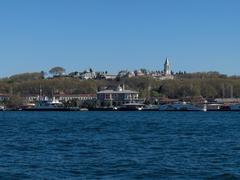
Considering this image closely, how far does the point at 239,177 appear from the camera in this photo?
22.1 metres

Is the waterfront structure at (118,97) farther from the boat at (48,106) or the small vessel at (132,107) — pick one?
the small vessel at (132,107)

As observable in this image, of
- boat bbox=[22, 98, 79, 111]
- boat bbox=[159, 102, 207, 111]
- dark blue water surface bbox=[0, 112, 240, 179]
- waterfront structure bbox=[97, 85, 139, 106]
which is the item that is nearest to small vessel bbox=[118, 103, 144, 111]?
boat bbox=[159, 102, 207, 111]

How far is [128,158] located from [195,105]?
13297 centimetres

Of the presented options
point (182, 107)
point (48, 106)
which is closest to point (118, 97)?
point (48, 106)

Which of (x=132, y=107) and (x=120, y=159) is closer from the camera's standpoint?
(x=120, y=159)

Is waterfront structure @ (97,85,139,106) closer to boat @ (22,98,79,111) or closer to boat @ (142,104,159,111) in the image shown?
boat @ (22,98,79,111)

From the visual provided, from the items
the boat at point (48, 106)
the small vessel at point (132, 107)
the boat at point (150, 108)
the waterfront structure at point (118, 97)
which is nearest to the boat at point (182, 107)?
the boat at point (150, 108)

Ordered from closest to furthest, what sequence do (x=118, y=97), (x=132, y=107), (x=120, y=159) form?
(x=120, y=159), (x=132, y=107), (x=118, y=97)

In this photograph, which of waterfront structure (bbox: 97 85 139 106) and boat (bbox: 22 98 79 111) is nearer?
boat (bbox: 22 98 79 111)

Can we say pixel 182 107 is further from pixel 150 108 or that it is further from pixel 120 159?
pixel 120 159

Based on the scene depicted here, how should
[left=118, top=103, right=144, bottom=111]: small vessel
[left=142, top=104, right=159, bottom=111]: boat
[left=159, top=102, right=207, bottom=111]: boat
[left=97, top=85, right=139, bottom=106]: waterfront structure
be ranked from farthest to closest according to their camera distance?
[left=97, top=85, right=139, bottom=106]: waterfront structure, [left=118, top=103, right=144, bottom=111]: small vessel, [left=142, top=104, right=159, bottom=111]: boat, [left=159, top=102, right=207, bottom=111]: boat

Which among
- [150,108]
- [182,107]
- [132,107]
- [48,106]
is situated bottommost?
[150,108]

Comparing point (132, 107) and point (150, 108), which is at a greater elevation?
point (132, 107)

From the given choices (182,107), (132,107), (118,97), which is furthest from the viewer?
(118,97)
